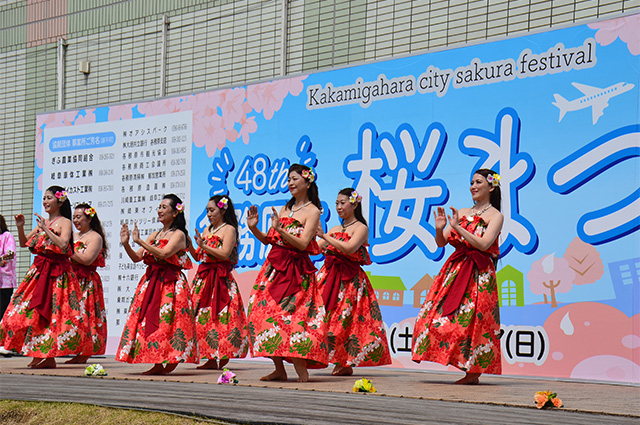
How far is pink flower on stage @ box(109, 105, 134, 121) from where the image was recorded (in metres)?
9.62

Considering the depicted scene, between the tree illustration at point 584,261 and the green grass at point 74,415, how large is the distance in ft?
11.7

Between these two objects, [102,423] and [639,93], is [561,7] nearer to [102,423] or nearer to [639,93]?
[639,93]

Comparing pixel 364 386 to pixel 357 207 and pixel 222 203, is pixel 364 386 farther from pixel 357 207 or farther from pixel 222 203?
pixel 222 203

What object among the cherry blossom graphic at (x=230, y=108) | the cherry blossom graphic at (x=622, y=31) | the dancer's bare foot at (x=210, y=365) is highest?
the cherry blossom graphic at (x=622, y=31)

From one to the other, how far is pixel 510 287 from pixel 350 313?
1209 mm

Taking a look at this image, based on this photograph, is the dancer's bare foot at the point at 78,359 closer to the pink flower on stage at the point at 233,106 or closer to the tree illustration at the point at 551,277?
the pink flower on stage at the point at 233,106

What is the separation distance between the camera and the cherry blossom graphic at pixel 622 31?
6305 mm

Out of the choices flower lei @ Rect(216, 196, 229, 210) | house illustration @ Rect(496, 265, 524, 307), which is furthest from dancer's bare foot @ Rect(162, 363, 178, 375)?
house illustration @ Rect(496, 265, 524, 307)

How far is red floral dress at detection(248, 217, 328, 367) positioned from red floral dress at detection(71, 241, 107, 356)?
2.09 meters

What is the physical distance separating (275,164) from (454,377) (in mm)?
2746

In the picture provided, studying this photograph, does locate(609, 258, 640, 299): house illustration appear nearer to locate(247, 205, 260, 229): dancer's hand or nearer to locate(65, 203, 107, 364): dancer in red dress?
locate(247, 205, 260, 229): dancer's hand

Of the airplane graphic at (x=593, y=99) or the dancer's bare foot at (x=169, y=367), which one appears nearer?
the airplane graphic at (x=593, y=99)

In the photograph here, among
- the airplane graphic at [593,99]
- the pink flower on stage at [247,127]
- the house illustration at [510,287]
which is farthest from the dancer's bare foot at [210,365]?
the airplane graphic at [593,99]

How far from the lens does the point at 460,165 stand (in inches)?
284
